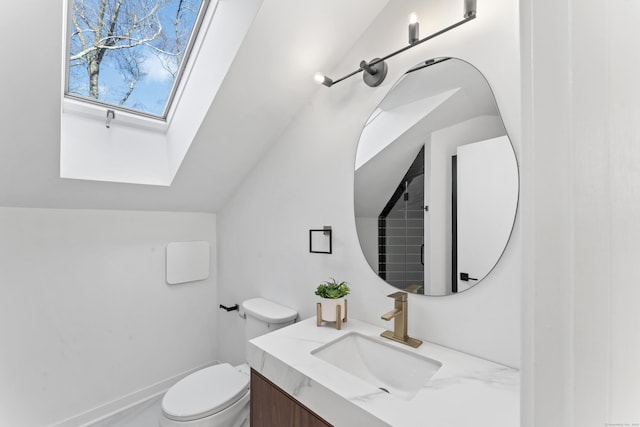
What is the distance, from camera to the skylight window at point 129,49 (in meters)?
1.50

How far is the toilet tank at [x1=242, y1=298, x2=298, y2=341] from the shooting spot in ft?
5.35

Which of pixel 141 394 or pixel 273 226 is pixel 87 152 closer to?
pixel 273 226

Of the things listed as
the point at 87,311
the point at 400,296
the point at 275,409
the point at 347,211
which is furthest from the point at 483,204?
the point at 87,311

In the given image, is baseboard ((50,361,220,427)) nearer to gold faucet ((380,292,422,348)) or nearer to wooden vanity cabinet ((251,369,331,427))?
wooden vanity cabinet ((251,369,331,427))

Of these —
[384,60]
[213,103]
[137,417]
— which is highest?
[384,60]

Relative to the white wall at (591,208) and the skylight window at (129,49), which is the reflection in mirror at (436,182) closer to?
the white wall at (591,208)

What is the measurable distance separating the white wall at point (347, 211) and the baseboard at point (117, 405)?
1.54 feet

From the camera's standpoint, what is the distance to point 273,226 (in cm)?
189

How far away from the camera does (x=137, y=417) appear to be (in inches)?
74.5

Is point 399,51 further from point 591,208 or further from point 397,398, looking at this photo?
point 397,398

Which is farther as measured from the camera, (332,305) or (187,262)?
(187,262)

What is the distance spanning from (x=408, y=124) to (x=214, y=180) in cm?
140

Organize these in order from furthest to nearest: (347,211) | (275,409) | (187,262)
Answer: (187,262) < (347,211) < (275,409)

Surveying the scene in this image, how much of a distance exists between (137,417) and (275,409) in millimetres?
1513
